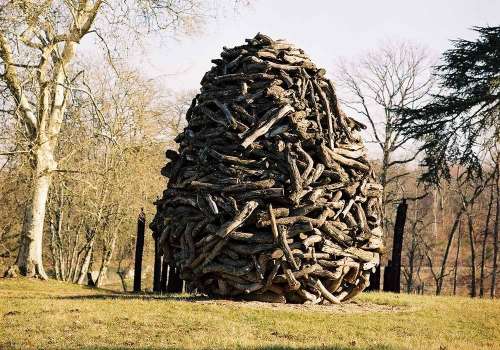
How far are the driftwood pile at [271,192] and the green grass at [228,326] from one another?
1.58 ft

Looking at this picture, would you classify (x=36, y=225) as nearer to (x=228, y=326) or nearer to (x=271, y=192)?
(x=271, y=192)

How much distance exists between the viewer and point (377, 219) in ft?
30.6

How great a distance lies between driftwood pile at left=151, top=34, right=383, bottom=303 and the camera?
8094mm

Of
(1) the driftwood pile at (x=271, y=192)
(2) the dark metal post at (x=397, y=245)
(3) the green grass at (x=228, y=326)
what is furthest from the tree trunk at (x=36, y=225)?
(2) the dark metal post at (x=397, y=245)

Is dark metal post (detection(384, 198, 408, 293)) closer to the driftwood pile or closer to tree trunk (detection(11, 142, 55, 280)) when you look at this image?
the driftwood pile

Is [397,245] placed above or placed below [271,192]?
below

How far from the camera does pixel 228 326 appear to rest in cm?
656

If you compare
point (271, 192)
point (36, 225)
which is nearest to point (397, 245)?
point (271, 192)

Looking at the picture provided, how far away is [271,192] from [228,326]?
2.24 meters

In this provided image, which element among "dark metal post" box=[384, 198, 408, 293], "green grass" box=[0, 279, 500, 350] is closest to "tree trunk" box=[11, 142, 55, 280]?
"green grass" box=[0, 279, 500, 350]

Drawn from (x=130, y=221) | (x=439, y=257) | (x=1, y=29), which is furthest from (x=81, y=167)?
(x=439, y=257)

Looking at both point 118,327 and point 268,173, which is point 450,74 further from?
point 118,327

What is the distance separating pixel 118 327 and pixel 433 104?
14.5 meters

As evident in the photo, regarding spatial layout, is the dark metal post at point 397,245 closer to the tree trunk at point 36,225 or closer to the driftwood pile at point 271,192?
the driftwood pile at point 271,192
